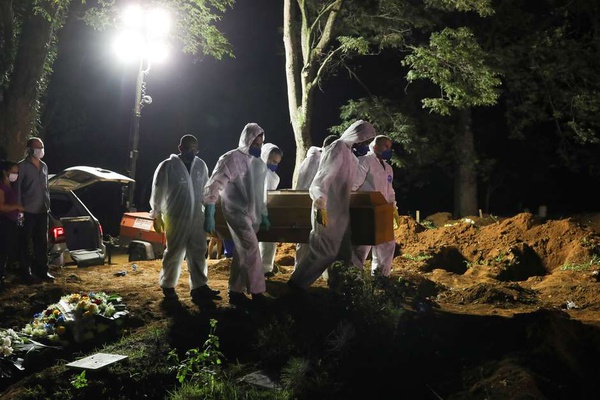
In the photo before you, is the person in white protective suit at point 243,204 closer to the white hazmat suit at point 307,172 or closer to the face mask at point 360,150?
the face mask at point 360,150

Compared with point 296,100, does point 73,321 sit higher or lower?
lower

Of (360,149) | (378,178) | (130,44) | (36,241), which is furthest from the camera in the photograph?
(130,44)

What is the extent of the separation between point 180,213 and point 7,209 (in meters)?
2.64

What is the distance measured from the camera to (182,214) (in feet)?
25.5

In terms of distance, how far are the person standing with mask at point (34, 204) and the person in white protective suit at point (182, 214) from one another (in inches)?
84.8

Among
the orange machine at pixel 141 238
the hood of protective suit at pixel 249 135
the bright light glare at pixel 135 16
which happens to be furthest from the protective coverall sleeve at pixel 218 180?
the bright light glare at pixel 135 16

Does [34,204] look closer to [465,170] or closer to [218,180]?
[218,180]

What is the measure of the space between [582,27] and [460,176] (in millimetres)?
6711

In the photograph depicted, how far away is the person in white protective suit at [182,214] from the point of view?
778 cm

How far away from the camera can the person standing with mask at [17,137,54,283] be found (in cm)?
892

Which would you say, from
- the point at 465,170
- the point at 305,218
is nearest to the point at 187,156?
the point at 305,218

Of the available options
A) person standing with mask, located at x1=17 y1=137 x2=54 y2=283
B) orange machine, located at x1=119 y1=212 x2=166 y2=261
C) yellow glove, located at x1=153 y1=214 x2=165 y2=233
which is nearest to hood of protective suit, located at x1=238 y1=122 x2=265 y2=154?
yellow glove, located at x1=153 y1=214 x2=165 y2=233

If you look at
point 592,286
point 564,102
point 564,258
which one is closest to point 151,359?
point 592,286

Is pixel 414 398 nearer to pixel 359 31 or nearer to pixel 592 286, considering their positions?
pixel 592 286
